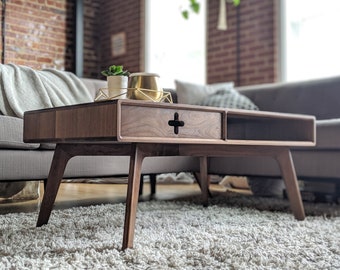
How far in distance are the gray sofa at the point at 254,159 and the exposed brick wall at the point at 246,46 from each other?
3.06 feet

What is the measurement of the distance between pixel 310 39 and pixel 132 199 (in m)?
2.87

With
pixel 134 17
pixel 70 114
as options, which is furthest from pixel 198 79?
pixel 70 114

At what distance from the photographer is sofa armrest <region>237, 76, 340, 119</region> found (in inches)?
105

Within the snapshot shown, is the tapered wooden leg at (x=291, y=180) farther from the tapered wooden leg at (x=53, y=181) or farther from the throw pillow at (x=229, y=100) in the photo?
the throw pillow at (x=229, y=100)

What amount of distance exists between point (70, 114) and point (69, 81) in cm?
132

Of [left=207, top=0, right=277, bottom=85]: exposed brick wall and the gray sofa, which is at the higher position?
[left=207, top=0, right=277, bottom=85]: exposed brick wall

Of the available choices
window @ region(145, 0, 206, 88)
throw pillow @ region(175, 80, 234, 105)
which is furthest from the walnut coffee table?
window @ region(145, 0, 206, 88)

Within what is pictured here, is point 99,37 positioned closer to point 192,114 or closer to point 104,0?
point 104,0

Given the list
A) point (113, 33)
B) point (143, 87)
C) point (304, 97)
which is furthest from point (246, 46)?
point (143, 87)

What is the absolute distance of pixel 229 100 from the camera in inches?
116

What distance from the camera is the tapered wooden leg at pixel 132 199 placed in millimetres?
1308

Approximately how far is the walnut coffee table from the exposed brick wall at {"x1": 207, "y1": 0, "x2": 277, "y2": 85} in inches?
83.3

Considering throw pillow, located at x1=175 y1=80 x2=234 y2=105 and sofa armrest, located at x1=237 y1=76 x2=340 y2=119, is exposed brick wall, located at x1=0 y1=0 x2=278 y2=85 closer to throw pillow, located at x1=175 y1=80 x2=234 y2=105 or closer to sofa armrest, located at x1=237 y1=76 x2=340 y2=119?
throw pillow, located at x1=175 y1=80 x2=234 y2=105

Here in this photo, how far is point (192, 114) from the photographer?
1452mm
